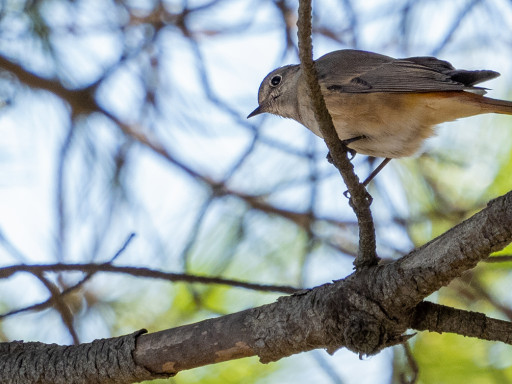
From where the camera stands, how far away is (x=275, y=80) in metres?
3.74

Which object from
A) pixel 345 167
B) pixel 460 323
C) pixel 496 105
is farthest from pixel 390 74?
pixel 460 323

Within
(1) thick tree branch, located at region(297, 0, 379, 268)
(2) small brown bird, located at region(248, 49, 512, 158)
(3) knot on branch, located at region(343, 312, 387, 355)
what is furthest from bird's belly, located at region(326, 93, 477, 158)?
(3) knot on branch, located at region(343, 312, 387, 355)

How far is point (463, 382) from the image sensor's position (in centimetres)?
292

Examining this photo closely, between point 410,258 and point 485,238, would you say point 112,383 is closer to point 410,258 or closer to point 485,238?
point 410,258

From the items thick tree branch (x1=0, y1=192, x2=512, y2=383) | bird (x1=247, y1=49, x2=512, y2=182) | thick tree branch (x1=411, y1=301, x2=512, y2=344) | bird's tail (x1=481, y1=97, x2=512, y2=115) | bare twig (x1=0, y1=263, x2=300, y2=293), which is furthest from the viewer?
bird (x1=247, y1=49, x2=512, y2=182)

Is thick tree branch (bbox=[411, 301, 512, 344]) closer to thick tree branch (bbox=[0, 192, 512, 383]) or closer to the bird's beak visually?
thick tree branch (bbox=[0, 192, 512, 383])

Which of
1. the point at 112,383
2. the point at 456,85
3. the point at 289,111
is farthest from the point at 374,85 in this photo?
the point at 112,383

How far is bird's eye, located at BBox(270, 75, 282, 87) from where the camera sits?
3.72 meters

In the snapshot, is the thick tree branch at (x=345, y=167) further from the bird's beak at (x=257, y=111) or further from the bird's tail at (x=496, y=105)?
the bird's beak at (x=257, y=111)

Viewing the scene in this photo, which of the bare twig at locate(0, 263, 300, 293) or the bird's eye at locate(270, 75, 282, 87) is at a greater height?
the bird's eye at locate(270, 75, 282, 87)

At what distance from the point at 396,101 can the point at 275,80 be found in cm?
95

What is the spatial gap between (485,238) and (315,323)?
61 centimetres

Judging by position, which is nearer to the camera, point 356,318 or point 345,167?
point 356,318

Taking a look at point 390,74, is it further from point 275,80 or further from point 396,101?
point 275,80
